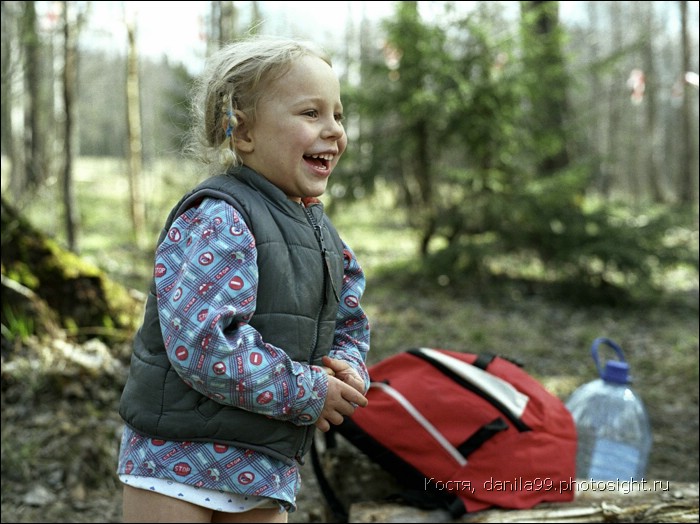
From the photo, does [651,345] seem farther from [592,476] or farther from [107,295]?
[107,295]

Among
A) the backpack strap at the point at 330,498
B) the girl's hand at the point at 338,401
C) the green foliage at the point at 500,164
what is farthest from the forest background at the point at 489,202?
the girl's hand at the point at 338,401

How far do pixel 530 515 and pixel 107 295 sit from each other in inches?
106

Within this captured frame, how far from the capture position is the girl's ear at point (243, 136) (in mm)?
1675

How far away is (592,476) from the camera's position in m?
3.77

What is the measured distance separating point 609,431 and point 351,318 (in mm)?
2441

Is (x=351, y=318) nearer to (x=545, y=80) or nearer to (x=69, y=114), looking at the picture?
(x=69, y=114)

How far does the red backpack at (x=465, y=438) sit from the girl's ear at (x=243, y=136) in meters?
1.60

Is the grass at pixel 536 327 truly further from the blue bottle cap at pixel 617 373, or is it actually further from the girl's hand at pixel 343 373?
the girl's hand at pixel 343 373

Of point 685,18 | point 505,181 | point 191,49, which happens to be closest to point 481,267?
point 505,181

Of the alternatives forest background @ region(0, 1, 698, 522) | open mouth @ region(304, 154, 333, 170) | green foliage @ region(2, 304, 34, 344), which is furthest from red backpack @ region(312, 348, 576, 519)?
forest background @ region(0, 1, 698, 522)

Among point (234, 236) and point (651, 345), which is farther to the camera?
point (651, 345)

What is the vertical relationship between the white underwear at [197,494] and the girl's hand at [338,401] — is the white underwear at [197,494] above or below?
below

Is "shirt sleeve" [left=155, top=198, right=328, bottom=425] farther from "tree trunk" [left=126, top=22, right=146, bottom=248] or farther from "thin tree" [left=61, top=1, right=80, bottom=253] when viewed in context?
"tree trunk" [left=126, top=22, right=146, bottom=248]

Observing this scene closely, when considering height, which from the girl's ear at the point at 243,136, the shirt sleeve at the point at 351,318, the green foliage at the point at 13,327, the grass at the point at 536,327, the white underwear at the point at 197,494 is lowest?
the grass at the point at 536,327
